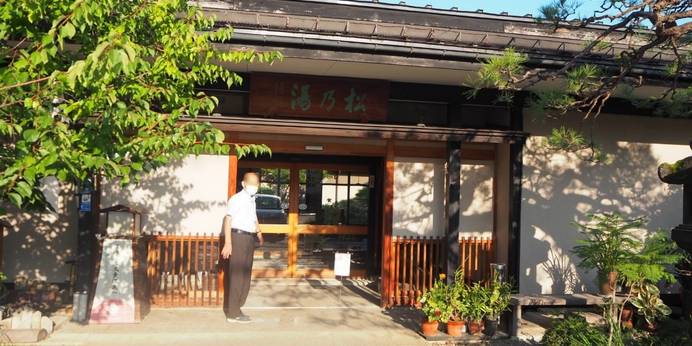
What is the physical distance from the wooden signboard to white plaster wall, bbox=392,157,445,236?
1.04m

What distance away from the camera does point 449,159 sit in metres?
8.12

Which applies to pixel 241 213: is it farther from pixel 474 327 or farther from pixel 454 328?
pixel 474 327

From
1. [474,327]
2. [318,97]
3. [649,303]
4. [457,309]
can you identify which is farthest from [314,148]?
[649,303]

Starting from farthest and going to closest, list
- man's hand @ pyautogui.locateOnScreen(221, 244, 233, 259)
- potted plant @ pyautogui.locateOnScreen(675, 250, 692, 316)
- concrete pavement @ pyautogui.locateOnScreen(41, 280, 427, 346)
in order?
man's hand @ pyautogui.locateOnScreen(221, 244, 233, 259)
concrete pavement @ pyautogui.locateOnScreen(41, 280, 427, 346)
potted plant @ pyautogui.locateOnScreen(675, 250, 692, 316)

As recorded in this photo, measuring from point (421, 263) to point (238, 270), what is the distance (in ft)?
9.09

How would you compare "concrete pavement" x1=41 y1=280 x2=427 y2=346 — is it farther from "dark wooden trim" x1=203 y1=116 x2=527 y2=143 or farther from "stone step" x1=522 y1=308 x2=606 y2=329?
"dark wooden trim" x1=203 y1=116 x2=527 y2=143

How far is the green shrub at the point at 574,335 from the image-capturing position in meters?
5.43

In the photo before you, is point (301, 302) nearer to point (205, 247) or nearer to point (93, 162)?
point (205, 247)

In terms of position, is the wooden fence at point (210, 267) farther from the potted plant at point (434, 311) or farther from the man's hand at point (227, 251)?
the potted plant at point (434, 311)

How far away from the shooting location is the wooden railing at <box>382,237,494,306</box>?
8.09m

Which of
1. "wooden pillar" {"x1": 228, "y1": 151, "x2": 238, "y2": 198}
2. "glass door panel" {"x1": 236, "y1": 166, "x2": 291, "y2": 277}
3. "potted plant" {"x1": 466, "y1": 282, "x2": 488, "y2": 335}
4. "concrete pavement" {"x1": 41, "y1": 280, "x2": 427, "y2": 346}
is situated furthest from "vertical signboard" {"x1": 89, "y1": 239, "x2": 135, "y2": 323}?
"potted plant" {"x1": 466, "y1": 282, "x2": 488, "y2": 335}

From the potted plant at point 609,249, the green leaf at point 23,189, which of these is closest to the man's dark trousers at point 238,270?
the green leaf at point 23,189

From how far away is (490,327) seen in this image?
6734mm

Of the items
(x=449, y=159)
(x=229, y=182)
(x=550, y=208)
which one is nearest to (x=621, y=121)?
(x=550, y=208)
